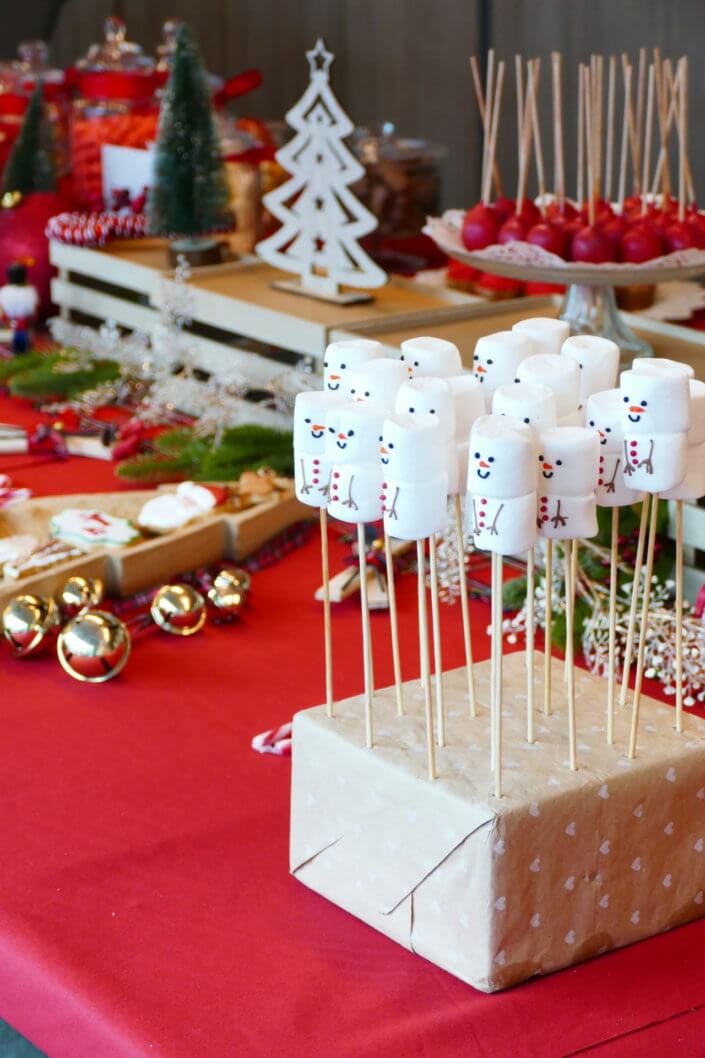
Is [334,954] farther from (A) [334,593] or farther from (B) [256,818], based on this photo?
(A) [334,593]

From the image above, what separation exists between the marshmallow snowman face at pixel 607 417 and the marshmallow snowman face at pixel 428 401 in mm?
106

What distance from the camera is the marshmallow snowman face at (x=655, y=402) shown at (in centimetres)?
96

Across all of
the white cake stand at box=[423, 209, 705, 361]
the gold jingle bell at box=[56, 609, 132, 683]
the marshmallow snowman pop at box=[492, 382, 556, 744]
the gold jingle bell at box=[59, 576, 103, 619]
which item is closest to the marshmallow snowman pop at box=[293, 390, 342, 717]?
the marshmallow snowman pop at box=[492, 382, 556, 744]

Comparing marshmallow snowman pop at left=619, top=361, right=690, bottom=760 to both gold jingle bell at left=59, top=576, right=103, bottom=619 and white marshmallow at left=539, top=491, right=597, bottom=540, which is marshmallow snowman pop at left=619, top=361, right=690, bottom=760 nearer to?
white marshmallow at left=539, top=491, right=597, bottom=540

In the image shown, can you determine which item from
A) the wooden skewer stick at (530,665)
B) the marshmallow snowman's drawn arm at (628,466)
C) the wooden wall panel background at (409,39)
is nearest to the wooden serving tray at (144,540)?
the wooden skewer stick at (530,665)

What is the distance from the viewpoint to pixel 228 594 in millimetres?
1639

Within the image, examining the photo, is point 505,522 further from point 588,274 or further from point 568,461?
point 588,274

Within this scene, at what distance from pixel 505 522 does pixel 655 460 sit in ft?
0.42

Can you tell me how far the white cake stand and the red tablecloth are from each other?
65 cm

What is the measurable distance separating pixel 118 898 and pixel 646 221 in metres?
1.21

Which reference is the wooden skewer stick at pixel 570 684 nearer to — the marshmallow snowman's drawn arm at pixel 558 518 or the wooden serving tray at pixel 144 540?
the marshmallow snowman's drawn arm at pixel 558 518

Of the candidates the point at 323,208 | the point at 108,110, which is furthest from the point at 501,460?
the point at 108,110

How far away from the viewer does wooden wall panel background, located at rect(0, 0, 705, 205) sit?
2.96m

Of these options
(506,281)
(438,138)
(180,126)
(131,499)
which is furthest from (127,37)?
(131,499)
